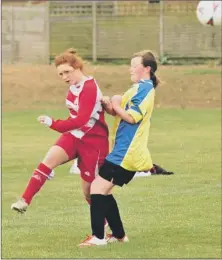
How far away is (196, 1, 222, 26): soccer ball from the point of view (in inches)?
1116

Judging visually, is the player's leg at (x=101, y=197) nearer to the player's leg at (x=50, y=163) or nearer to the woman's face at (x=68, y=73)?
the player's leg at (x=50, y=163)

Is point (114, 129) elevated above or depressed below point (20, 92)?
above

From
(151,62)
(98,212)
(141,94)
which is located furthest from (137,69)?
(98,212)

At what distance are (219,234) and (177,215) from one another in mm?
1200

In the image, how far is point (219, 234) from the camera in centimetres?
1012

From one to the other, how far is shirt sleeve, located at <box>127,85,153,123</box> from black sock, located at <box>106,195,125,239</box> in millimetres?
735

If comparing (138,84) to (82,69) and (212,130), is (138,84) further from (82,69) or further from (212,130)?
(212,130)

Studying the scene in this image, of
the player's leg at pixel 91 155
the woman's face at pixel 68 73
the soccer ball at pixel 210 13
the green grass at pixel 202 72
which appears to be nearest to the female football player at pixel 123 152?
the player's leg at pixel 91 155

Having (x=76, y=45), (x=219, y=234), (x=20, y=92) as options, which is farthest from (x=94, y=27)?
(x=219, y=234)

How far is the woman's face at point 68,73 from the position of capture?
9492 millimetres

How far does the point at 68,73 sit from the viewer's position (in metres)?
9.52

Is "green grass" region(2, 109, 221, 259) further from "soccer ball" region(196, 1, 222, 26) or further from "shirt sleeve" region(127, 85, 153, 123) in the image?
"soccer ball" region(196, 1, 222, 26)

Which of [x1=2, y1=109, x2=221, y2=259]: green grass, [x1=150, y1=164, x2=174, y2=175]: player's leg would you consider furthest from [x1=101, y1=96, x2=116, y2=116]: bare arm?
[x1=150, y1=164, x2=174, y2=175]: player's leg

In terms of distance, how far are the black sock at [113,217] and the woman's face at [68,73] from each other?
3.38ft
